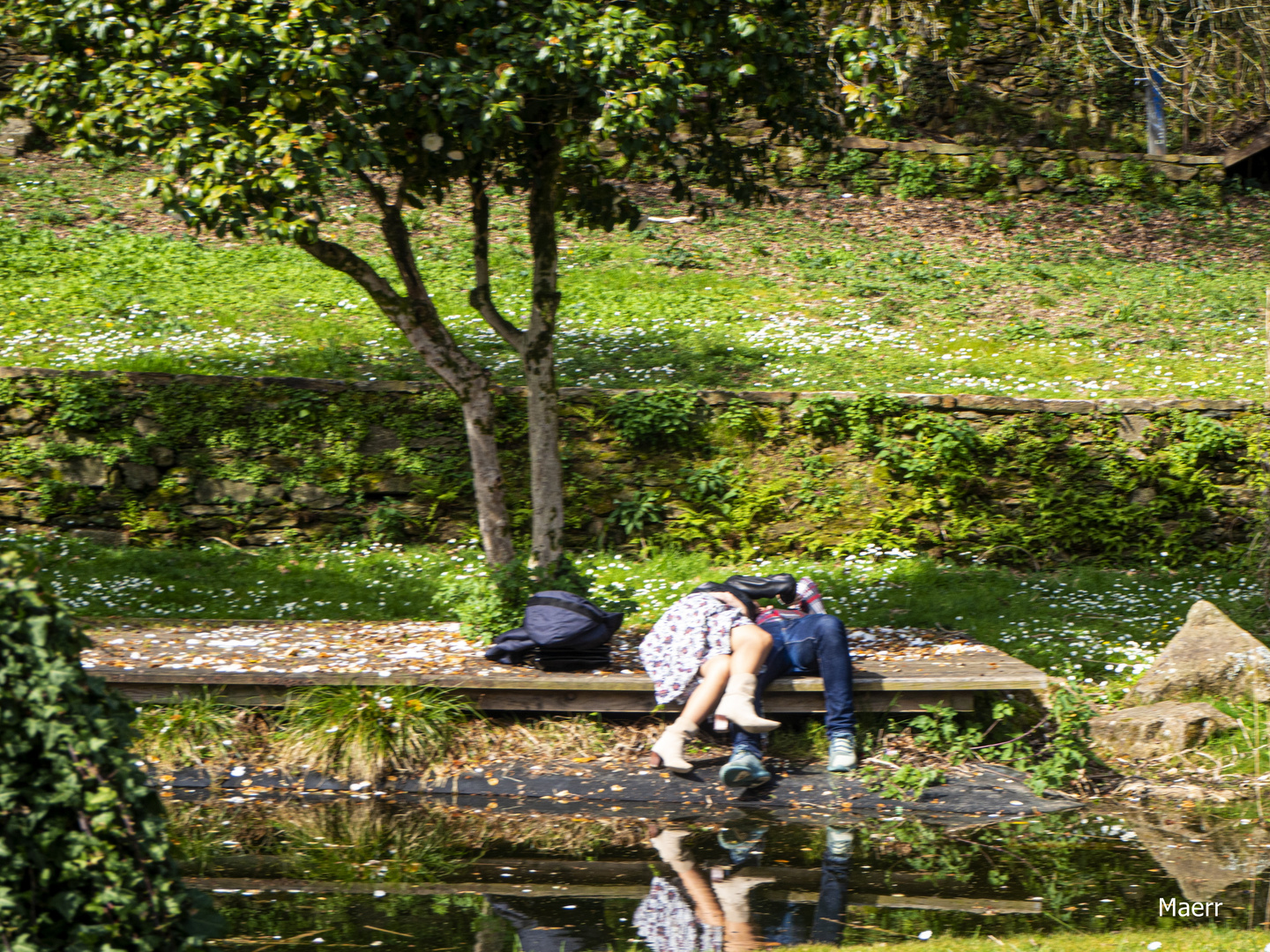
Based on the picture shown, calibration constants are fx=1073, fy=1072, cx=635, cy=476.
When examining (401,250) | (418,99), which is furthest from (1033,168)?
(418,99)

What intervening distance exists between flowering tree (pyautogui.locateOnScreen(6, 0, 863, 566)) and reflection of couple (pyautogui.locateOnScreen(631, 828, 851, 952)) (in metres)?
2.98

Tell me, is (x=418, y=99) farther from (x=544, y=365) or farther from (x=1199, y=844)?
(x=1199, y=844)

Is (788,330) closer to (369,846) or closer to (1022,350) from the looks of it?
(1022,350)

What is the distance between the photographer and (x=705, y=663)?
5555 millimetres

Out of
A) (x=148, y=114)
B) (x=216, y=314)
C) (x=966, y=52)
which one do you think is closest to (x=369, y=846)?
(x=148, y=114)

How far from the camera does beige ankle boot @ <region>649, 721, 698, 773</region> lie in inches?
212

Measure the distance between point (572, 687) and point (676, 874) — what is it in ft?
4.78

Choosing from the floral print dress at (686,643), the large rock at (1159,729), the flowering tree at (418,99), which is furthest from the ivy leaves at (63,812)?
the large rock at (1159,729)

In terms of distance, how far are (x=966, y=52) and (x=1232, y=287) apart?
7240 mm

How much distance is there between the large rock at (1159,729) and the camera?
5.81m

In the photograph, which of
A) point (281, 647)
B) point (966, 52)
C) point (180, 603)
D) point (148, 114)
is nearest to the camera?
point (148, 114)

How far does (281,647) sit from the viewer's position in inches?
256

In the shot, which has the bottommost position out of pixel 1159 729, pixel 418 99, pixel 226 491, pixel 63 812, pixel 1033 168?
pixel 1159 729

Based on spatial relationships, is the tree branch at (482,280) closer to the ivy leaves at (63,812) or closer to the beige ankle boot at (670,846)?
the beige ankle boot at (670,846)
